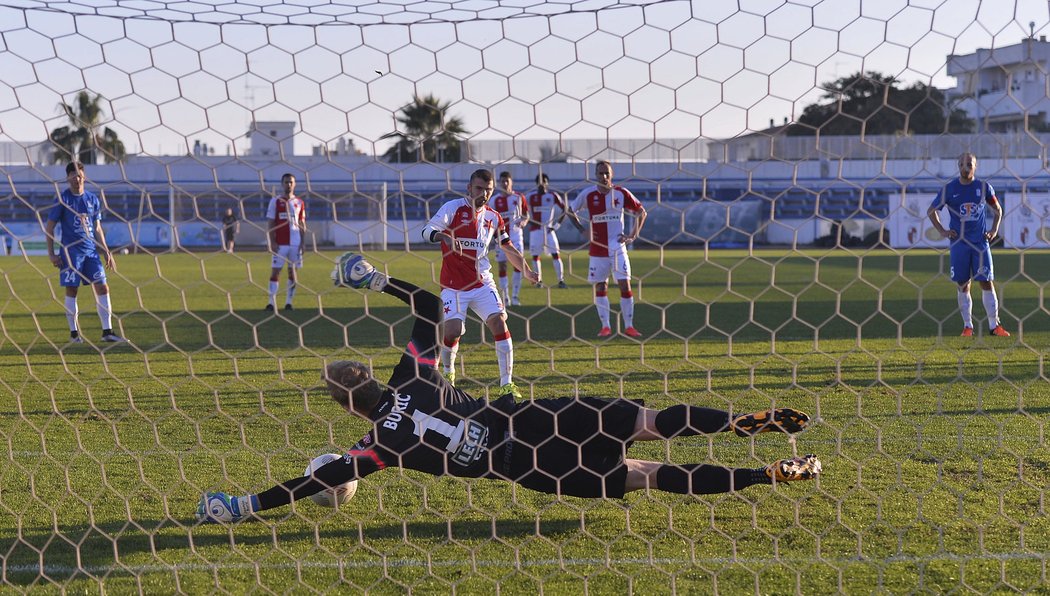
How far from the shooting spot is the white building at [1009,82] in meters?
3.51

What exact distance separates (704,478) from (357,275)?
68.0 inches

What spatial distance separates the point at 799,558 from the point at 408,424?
5.43 ft

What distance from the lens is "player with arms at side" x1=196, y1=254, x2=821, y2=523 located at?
4121 millimetres

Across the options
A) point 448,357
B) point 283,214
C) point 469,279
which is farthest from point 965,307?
point 283,214

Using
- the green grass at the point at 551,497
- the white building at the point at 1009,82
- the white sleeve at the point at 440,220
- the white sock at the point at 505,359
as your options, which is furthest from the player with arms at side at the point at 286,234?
the white building at the point at 1009,82

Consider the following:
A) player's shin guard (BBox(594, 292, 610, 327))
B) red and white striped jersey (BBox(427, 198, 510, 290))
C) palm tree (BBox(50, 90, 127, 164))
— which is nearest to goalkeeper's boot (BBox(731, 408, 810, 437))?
red and white striped jersey (BBox(427, 198, 510, 290))

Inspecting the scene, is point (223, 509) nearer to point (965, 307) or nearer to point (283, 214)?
point (965, 307)

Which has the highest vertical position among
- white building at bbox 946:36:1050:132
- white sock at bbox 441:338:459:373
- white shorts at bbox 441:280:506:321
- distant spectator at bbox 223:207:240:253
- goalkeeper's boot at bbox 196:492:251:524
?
white building at bbox 946:36:1050:132

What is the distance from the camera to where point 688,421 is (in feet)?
14.3

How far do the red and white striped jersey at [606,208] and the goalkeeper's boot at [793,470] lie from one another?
5806 millimetres

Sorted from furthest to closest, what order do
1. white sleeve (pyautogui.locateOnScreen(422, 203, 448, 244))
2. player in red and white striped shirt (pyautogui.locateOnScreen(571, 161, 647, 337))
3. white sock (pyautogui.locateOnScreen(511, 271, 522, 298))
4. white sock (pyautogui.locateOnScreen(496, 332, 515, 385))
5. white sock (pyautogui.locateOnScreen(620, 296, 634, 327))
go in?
1. white sock (pyautogui.locateOnScreen(511, 271, 522, 298))
2. white sock (pyautogui.locateOnScreen(620, 296, 634, 327))
3. player in red and white striped shirt (pyautogui.locateOnScreen(571, 161, 647, 337))
4. white sock (pyautogui.locateOnScreen(496, 332, 515, 385))
5. white sleeve (pyautogui.locateOnScreen(422, 203, 448, 244))

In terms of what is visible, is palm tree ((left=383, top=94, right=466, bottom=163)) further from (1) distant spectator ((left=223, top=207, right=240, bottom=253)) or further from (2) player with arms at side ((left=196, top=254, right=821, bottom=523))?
(1) distant spectator ((left=223, top=207, right=240, bottom=253))

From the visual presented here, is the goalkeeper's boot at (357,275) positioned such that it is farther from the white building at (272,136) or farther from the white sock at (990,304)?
the white sock at (990,304)

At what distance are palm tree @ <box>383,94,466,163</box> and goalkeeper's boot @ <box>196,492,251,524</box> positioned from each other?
5.35 ft
